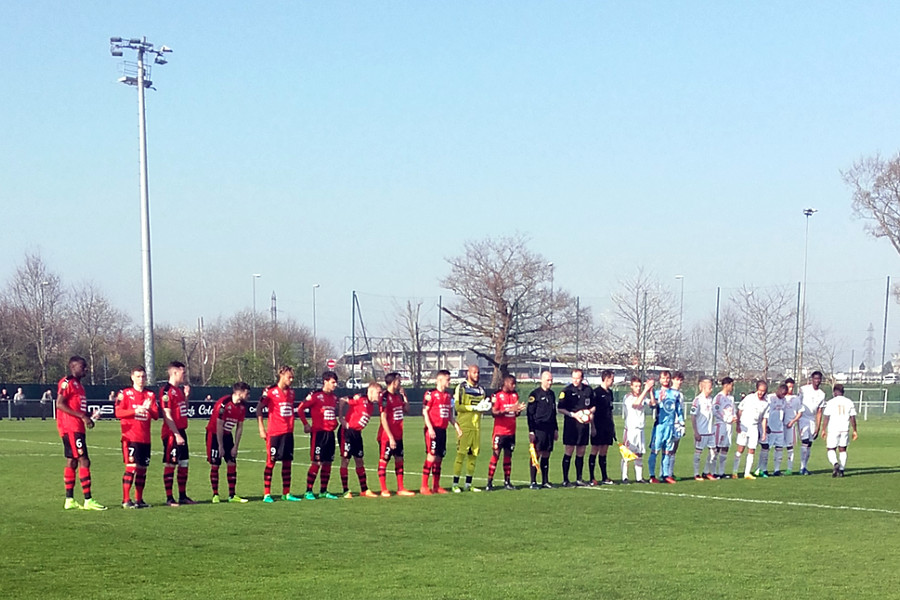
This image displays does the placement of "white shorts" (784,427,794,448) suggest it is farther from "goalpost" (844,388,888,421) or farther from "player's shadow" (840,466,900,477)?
"goalpost" (844,388,888,421)

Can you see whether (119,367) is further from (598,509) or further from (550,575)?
(550,575)

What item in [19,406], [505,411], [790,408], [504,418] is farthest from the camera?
[19,406]

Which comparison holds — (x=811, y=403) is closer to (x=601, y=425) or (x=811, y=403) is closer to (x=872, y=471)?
(x=872, y=471)

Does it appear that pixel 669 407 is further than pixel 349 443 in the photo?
Yes

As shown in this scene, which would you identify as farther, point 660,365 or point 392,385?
point 660,365

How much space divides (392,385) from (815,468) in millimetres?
11709

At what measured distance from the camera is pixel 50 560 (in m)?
10.0

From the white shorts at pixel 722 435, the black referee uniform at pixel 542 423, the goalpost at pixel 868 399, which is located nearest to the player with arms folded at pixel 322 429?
the black referee uniform at pixel 542 423

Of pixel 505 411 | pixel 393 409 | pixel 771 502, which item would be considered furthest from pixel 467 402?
pixel 771 502

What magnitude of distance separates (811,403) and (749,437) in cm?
226

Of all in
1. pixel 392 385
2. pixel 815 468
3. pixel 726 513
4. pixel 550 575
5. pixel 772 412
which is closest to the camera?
pixel 550 575

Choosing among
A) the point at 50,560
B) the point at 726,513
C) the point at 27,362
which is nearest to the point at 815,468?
the point at 726,513

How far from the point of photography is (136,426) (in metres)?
Answer: 14.4

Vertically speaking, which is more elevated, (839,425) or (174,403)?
(174,403)
